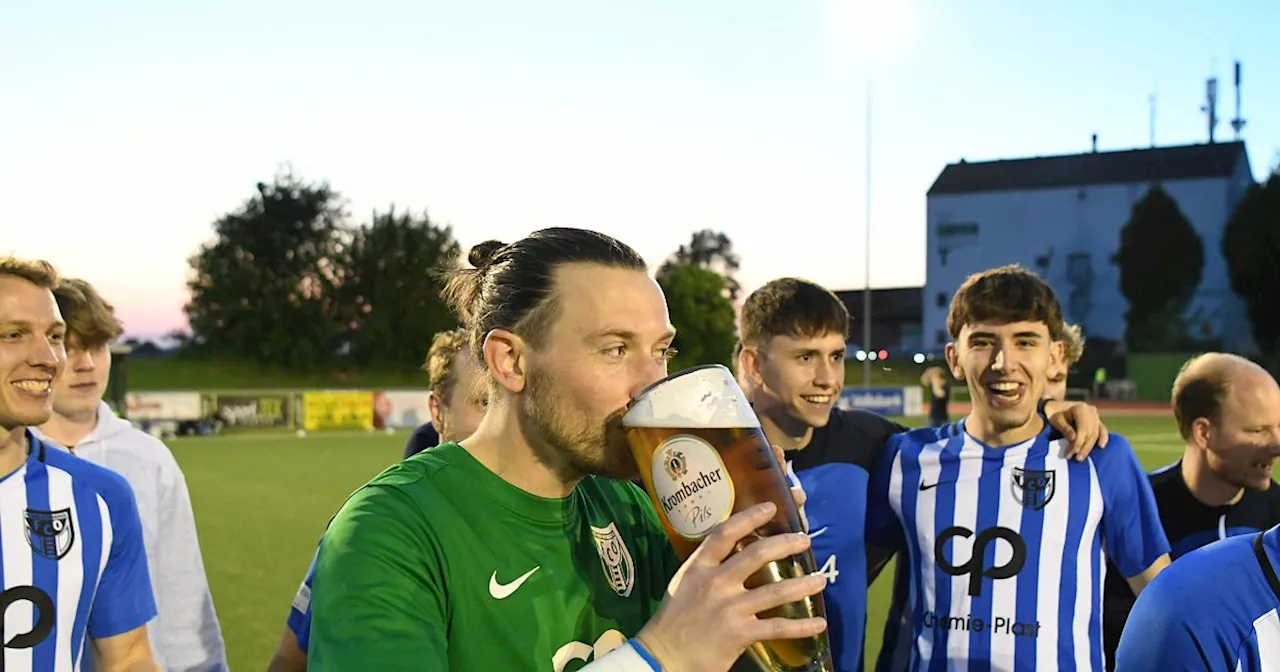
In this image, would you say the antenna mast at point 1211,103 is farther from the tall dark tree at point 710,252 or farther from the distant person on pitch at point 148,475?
the distant person on pitch at point 148,475

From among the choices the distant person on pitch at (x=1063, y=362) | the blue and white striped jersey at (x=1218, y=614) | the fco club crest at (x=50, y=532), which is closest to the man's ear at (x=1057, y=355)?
the distant person on pitch at (x=1063, y=362)

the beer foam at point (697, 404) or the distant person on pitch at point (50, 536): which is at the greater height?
the beer foam at point (697, 404)

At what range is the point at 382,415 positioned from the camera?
31.1 metres

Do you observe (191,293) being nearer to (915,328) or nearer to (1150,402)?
(915,328)

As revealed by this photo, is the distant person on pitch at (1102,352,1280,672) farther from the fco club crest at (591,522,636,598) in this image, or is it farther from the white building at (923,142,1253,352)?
the white building at (923,142,1253,352)

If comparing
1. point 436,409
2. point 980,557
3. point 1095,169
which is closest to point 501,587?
point 980,557

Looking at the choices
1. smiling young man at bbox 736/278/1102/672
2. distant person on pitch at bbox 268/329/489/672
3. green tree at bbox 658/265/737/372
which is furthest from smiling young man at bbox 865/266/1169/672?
green tree at bbox 658/265/737/372

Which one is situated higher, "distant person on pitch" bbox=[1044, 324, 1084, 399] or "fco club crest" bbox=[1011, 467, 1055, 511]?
"distant person on pitch" bbox=[1044, 324, 1084, 399]

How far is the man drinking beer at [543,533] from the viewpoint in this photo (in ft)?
4.46

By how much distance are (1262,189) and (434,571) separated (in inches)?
2341

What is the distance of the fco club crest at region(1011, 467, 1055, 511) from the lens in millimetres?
3332

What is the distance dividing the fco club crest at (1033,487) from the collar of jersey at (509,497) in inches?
81.3

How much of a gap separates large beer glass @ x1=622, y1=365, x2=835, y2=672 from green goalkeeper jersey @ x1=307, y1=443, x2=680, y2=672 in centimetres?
35

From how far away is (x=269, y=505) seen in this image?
1438cm
